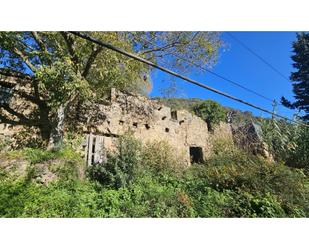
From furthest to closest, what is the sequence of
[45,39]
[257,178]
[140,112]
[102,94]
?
[140,112], [102,94], [45,39], [257,178]

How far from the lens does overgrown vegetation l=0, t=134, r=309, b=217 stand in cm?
465

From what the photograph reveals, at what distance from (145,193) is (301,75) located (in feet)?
71.7

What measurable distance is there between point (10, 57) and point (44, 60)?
1.29 meters

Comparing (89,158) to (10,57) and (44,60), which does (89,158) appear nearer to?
(44,60)

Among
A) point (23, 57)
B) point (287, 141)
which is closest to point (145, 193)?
point (23, 57)

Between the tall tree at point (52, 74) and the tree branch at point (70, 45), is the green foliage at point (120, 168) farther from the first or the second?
the tree branch at point (70, 45)

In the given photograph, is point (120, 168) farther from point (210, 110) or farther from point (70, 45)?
point (210, 110)

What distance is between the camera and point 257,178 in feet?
20.6

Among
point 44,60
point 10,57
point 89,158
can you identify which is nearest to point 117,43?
point 44,60

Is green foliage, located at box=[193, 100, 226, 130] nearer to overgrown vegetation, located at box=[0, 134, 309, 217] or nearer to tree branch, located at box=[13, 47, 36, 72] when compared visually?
overgrown vegetation, located at box=[0, 134, 309, 217]

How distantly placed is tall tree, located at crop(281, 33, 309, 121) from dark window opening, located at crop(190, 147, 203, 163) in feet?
43.4

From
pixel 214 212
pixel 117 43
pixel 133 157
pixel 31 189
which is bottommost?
pixel 214 212

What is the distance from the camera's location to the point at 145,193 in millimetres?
5816
